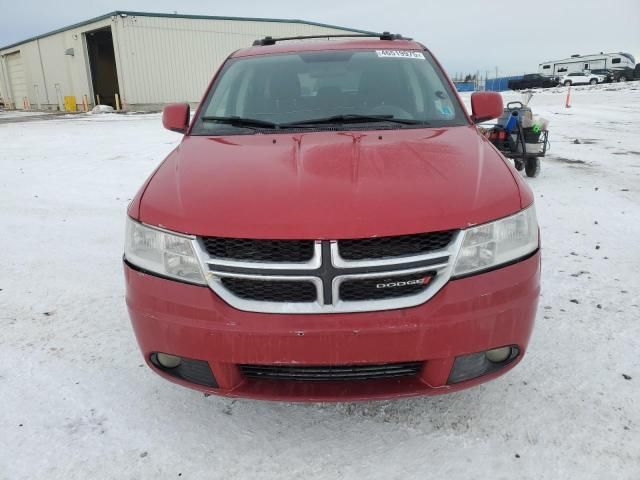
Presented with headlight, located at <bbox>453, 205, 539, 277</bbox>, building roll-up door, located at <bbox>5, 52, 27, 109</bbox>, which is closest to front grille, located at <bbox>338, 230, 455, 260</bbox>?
headlight, located at <bbox>453, 205, 539, 277</bbox>

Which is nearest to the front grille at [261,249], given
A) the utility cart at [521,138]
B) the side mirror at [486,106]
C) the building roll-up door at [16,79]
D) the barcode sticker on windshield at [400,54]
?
the side mirror at [486,106]

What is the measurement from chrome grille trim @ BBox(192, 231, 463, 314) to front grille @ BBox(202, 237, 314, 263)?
24 millimetres

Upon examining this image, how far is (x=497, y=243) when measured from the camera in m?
1.78

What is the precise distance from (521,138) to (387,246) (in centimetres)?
534

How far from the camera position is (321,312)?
165cm

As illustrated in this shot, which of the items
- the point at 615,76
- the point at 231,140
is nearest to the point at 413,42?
the point at 231,140

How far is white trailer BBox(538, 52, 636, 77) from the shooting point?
4706 cm

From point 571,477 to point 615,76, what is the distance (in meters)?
47.7

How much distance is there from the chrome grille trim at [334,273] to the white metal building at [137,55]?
86.5 feet

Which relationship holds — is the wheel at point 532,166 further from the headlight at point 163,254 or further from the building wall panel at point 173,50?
the building wall panel at point 173,50

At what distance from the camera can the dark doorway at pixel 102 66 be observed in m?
29.3

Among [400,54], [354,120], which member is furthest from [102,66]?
[354,120]

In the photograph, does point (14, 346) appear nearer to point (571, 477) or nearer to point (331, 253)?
point (331, 253)

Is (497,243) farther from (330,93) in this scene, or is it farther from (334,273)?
(330,93)
